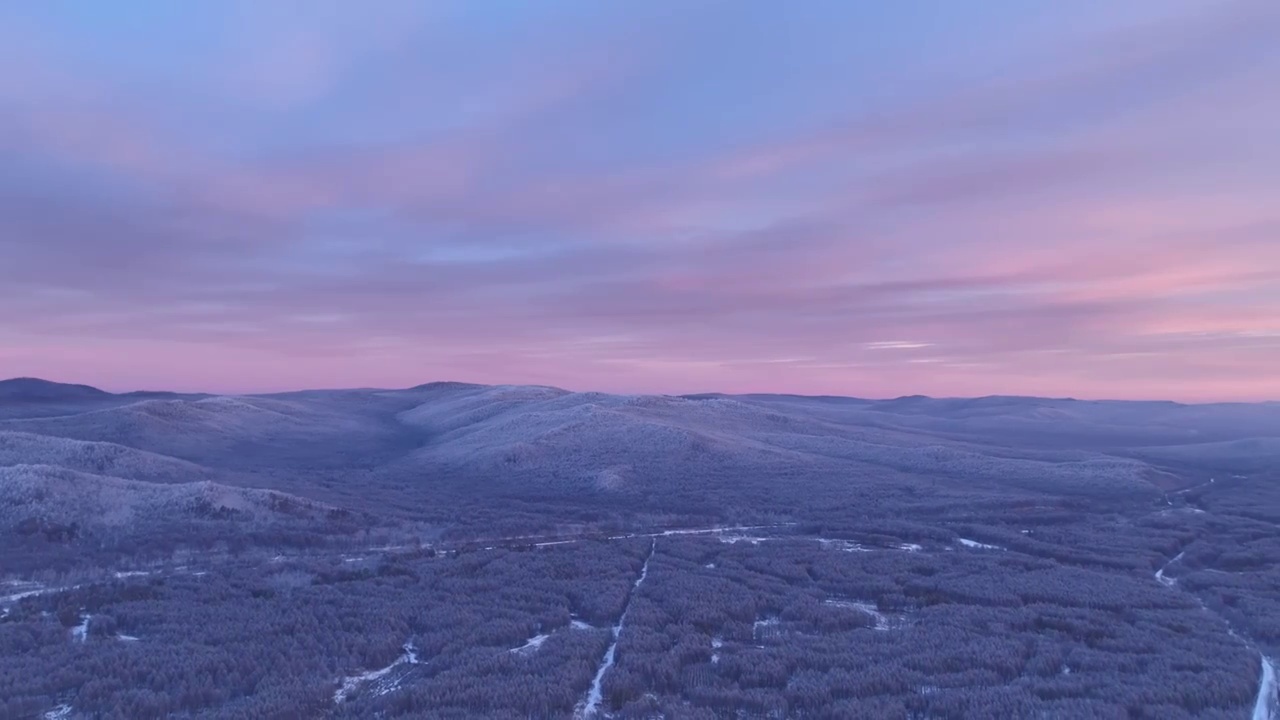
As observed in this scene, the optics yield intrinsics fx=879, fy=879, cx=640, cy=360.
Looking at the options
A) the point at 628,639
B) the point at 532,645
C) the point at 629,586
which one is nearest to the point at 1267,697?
the point at 628,639

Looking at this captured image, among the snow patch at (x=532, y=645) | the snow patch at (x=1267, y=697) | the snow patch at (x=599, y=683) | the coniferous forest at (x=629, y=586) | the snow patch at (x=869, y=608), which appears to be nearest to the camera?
the snow patch at (x=599, y=683)

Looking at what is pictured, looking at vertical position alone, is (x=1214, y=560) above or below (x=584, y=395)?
below

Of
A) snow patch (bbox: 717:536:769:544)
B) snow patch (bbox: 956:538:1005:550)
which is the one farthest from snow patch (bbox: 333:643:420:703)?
snow patch (bbox: 956:538:1005:550)

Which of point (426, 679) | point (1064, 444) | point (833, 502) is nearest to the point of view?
point (426, 679)

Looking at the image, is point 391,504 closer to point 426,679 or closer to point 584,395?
point 426,679

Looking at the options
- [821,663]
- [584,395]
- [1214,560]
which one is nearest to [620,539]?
[821,663]

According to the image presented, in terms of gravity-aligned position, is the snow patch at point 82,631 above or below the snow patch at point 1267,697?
above

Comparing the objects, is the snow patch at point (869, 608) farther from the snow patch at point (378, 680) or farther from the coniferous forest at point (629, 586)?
the snow patch at point (378, 680)

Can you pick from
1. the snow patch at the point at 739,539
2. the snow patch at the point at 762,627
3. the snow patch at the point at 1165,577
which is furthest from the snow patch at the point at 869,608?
the snow patch at the point at 1165,577

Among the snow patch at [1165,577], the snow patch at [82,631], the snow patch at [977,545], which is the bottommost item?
the snow patch at [1165,577]
